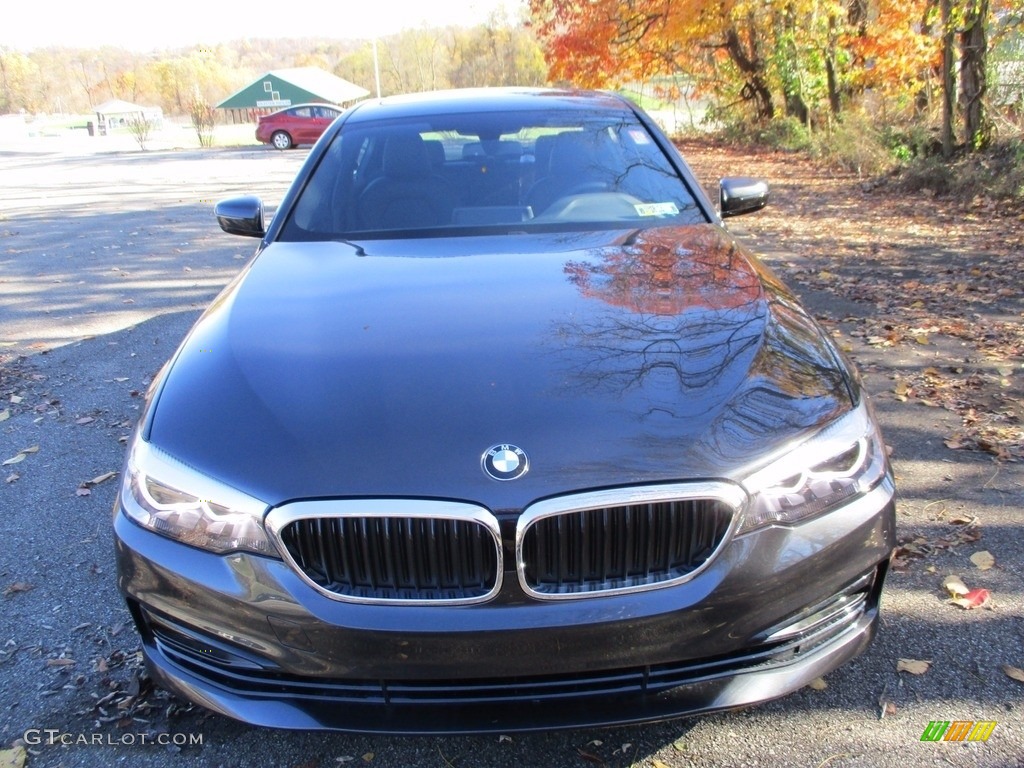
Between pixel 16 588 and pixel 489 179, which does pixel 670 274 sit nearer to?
pixel 489 179

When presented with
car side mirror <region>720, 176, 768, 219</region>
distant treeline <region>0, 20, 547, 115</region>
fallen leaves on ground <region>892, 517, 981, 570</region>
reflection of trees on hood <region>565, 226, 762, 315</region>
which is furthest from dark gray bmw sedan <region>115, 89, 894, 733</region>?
distant treeline <region>0, 20, 547, 115</region>

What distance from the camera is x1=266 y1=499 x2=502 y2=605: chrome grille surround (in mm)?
1743

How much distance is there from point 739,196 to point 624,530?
2334 millimetres

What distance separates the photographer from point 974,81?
10531 millimetres

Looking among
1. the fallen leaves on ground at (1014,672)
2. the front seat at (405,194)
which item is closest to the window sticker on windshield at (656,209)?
the front seat at (405,194)

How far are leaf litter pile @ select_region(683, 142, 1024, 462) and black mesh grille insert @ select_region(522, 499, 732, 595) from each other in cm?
247

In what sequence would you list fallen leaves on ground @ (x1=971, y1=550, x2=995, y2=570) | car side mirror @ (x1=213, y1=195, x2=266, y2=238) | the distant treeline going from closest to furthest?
fallen leaves on ground @ (x1=971, y1=550, x2=995, y2=570) → car side mirror @ (x1=213, y1=195, x2=266, y2=238) → the distant treeline

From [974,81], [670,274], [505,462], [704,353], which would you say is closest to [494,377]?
[505,462]

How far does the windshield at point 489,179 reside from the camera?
324cm

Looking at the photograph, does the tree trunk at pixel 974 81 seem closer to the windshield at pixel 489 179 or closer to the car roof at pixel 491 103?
the car roof at pixel 491 103

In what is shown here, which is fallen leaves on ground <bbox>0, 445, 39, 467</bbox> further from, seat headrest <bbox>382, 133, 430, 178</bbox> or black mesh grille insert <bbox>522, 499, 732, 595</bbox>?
black mesh grille insert <bbox>522, 499, 732, 595</bbox>

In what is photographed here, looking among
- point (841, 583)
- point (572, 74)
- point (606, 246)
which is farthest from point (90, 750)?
point (572, 74)

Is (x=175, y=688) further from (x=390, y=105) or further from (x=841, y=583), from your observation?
(x=390, y=105)

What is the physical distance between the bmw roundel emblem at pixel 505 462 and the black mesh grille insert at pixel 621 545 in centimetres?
11
